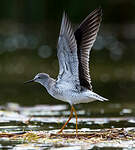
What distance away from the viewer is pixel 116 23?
102ft

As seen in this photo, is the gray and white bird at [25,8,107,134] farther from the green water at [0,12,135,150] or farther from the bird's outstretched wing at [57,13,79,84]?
the green water at [0,12,135,150]

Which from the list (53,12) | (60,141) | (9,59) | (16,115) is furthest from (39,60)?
(60,141)

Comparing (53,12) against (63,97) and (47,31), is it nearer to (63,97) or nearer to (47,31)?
(47,31)

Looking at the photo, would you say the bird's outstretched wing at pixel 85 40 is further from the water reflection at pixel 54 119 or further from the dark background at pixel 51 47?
the dark background at pixel 51 47

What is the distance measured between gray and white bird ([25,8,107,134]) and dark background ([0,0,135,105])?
3.93 meters

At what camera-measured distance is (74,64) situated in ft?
26.7

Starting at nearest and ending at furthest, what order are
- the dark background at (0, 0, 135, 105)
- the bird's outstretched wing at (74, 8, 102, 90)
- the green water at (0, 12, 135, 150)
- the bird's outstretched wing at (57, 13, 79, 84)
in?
1. the bird's outstretched wing at (57, 13, 79, 84)
2. the bird's outstretched wing at (74, 8, 102, 90)
3. the green water at (0, 12, 135, 150)
4. the dark background at (0, 0, 135, 105)

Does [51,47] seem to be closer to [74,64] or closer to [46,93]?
[46,93]

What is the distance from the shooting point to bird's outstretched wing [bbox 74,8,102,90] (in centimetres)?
852

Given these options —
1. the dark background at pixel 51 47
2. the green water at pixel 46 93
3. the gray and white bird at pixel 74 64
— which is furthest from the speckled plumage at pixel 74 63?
the dark background at pixel 51 47

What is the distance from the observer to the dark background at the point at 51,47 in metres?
14.0

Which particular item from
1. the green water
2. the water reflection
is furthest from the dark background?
the water reflection

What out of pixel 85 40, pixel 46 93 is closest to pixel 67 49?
pixel 85 40

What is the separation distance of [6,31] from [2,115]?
20.9 m
